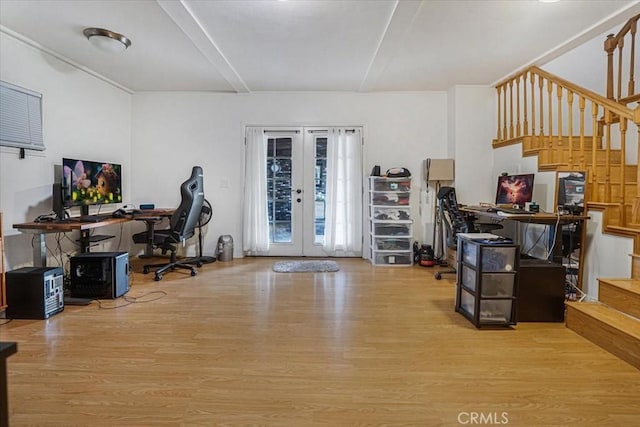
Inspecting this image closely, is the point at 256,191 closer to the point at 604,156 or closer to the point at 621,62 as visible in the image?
the point at 604,156

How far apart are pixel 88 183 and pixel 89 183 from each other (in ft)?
0.06

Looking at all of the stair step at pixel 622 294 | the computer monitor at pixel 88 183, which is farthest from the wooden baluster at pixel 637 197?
the computer monitor at pixel 88 183

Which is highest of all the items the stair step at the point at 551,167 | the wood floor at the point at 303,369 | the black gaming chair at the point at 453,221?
the stair step at the point at 551,167

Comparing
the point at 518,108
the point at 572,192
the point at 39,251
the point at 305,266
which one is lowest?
the point at 305,266

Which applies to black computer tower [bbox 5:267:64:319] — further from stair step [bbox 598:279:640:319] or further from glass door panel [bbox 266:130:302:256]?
stair step [bbox 598:279:640:319]

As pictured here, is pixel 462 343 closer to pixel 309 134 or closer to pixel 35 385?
pixel 35 385

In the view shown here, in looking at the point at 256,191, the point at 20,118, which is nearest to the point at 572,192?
the point at 256,191

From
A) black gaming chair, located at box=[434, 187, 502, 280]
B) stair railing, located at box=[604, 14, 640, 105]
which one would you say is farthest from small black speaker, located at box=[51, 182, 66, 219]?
stair railing, located at box=[604, 14, 640, 105]

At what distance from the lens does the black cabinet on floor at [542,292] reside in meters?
2.60

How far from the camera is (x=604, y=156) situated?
339 cm

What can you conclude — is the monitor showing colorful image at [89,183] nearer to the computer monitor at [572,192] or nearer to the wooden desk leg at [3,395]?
the wooden desk leg at [3,395]

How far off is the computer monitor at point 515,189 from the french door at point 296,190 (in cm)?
235

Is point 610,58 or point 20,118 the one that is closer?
point 20,118

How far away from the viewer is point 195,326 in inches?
99.0
